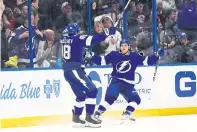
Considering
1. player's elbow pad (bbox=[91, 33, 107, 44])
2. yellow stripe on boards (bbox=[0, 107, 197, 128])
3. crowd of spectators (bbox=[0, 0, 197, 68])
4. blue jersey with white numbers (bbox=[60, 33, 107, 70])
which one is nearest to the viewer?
player's elbow pad (bbox=[91, 33, 107, 44])

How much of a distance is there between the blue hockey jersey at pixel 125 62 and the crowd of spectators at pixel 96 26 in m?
0.77

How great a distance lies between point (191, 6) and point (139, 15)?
85 cm

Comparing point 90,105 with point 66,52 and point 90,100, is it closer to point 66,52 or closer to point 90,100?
point 90,100

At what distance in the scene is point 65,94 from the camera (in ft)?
27.6

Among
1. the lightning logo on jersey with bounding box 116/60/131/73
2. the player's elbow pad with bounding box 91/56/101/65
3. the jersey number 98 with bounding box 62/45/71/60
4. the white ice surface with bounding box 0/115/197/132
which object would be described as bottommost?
the white ice surface with bounding box 0/115/197/132

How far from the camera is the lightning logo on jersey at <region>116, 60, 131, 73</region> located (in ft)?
26.6

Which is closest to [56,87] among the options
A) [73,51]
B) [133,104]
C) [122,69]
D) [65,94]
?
[65,94]

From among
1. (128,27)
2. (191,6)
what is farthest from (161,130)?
(191,6)

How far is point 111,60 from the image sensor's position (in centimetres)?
809

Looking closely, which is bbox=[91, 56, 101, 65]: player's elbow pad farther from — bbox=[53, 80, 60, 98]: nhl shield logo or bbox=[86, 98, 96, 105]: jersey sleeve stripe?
bbox=[53, 80, 60, 98]: nhl shield logo

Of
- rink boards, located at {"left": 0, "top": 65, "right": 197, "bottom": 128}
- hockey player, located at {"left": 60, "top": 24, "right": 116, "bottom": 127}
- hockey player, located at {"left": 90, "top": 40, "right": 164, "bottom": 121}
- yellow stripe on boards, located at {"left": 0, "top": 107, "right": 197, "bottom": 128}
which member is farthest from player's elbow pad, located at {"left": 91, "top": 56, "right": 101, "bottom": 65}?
yellow stripe on boards, located at {"left": 0, "top": 107, "right": 197, "bottom": 128}

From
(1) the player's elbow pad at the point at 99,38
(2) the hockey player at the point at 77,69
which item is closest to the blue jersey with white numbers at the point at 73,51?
(2) the hockey player at the point at 77,69

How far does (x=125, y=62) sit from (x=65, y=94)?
2.95 ft

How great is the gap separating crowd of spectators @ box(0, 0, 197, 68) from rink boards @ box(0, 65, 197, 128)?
20 centimetres
